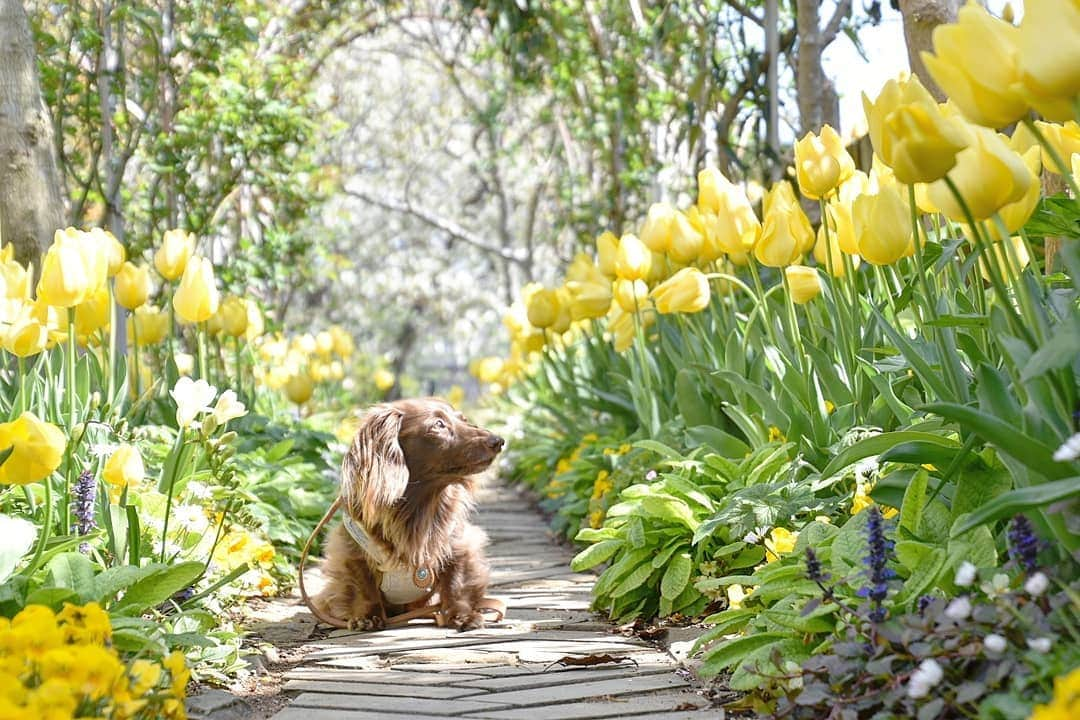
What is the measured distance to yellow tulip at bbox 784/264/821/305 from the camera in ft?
12.0

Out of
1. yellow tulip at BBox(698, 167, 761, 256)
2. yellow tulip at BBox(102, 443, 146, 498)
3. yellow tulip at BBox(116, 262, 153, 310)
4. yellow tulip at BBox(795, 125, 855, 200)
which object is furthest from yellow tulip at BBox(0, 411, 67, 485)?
yellow tulip at BBox(698, 167, 761, 256)

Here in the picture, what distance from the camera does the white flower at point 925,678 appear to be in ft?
5.82

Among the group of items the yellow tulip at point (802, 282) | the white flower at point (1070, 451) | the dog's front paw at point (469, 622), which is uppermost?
the yellow tulip at point (802, 282)

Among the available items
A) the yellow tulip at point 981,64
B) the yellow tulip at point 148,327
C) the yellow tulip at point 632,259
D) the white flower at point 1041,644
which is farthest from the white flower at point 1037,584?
the yellow tulip at point 148,327

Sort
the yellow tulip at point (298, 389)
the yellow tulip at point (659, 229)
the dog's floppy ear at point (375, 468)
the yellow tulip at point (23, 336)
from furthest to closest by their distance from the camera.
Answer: the yellow tulip at point (298, 389), the yellow tulip at point (659, 229), the dog's floppy ear at point (375, 468), the yellow tulip at point (23, 336)

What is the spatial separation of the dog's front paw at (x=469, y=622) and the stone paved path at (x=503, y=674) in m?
0.03

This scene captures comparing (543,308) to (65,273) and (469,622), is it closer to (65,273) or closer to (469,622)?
(469,622)

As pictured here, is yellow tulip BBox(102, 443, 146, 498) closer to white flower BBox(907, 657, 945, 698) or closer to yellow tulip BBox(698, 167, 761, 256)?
white flower BBox(907, 657, 945, 698)

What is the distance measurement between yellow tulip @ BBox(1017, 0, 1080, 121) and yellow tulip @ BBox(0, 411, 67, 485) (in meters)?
1.78

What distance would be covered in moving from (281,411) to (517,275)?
54.8 feet

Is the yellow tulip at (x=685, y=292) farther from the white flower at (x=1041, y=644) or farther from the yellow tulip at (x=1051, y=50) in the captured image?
the white flower at (x=1041, y=644)

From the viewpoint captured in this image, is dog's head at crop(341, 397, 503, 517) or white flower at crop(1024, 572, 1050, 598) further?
dog's head at crop(341, 397, 503, 517)

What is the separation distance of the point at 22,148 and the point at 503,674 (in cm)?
269

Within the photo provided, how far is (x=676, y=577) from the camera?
3355 millimetres
